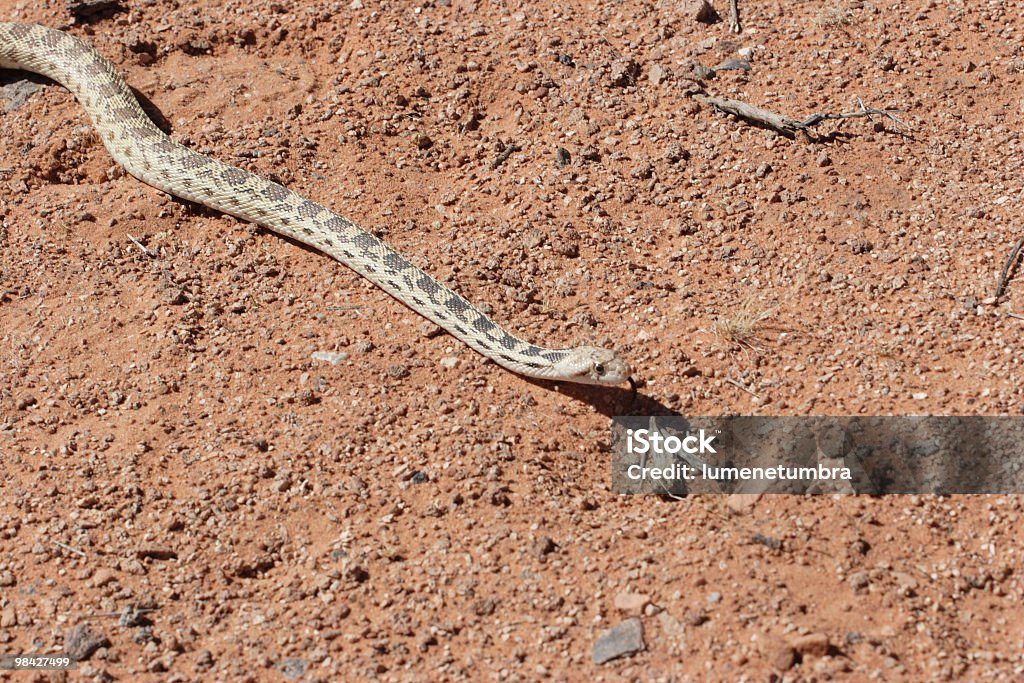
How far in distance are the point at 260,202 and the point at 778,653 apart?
5.07 meters

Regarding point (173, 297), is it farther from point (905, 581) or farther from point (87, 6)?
point (905, 581)

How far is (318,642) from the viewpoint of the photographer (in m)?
4.77

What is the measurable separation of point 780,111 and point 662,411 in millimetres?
3271

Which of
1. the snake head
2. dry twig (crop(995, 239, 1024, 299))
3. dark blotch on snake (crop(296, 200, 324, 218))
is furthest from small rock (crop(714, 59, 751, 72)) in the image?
dark blotch on snake (crop(296, 200, 324, 218))

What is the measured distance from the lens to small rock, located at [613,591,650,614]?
4.80m

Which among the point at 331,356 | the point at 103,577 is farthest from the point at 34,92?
the point at 103,577

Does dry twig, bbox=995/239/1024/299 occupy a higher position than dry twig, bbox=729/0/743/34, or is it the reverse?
dry twig, bbox=729/0/743/34

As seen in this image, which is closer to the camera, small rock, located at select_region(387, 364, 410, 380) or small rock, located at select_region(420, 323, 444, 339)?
small rock, located at select_region(387, 364, 410, 380)

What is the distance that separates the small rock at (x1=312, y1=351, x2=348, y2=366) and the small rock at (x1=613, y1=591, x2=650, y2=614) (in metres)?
2.56

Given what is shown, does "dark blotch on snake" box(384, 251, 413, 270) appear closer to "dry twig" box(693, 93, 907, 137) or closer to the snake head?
the snake head

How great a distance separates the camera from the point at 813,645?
177 inches

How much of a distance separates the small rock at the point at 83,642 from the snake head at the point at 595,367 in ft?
9.88

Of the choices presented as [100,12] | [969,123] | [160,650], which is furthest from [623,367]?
[100,12]

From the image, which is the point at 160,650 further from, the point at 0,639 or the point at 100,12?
the point at 100,12
